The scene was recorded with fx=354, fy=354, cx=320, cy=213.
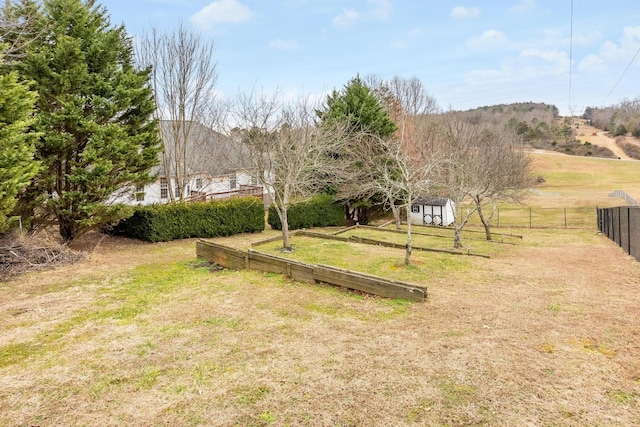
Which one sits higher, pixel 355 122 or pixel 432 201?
pixel 355 122

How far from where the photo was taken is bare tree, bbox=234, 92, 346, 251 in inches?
508

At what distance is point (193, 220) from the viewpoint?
14.8 meters

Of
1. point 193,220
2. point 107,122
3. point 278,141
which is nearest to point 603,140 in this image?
point 278,141

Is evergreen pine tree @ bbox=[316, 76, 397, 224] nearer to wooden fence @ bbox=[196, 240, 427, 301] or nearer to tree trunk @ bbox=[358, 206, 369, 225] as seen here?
tree trunk @ bbox=[358, 206, 369, 225]

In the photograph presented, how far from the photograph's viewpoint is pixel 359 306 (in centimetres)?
611

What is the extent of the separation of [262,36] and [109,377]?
56.8 feet

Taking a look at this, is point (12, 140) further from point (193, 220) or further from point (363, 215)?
point (363, 215)

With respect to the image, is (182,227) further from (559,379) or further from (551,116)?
(551,116)

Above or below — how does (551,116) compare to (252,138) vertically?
above

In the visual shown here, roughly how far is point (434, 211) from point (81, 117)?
22574 millimetres

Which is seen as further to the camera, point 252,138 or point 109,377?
point 252,138

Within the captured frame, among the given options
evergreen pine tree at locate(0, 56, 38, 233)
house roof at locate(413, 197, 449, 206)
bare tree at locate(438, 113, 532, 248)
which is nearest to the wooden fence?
evergreen pine tree at locate(0, 56, 38, 233)

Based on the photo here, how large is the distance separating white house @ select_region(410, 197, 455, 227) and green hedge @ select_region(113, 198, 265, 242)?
13.9 meters

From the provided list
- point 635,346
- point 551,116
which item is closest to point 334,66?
point 635,346
